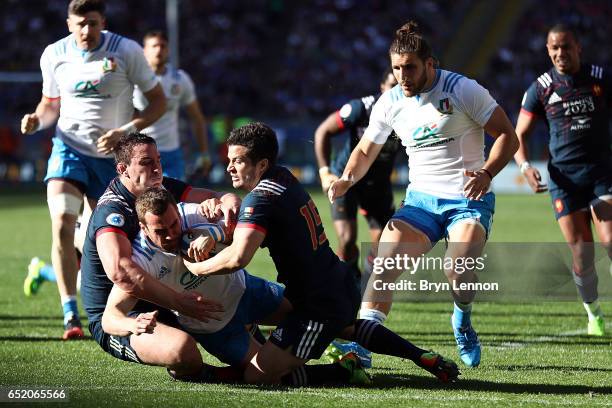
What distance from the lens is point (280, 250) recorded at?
234 inches

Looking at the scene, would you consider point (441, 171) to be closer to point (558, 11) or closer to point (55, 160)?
point (55, 160)

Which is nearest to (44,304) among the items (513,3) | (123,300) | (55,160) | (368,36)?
(55,160)

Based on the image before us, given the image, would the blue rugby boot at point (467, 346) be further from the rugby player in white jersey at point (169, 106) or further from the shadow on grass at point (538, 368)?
the rugby player in white jersey at point (169, 106)

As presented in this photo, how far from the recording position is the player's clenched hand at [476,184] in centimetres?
645

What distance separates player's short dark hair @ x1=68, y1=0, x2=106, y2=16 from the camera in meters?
8.08

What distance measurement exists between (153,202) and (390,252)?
1.65 meters

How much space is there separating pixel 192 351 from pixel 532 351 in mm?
2651

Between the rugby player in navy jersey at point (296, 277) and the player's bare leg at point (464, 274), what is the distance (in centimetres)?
79

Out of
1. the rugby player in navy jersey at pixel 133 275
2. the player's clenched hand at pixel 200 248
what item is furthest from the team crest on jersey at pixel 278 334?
the player's clenched hand at pixel 200 248

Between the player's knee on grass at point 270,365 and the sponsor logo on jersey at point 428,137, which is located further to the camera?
the sponsor logo on jersey at point 428,137

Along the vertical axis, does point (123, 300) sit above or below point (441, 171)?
below

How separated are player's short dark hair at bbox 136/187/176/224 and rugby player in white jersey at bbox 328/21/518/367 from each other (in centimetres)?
131

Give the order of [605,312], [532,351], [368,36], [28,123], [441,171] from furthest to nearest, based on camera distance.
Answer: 1. [368,36]
2. [605,312]
3. [28,123]
4. [532,351]
5. [441,171]

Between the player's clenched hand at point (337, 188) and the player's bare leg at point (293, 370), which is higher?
the player's clenched hand at point (337, 188)
